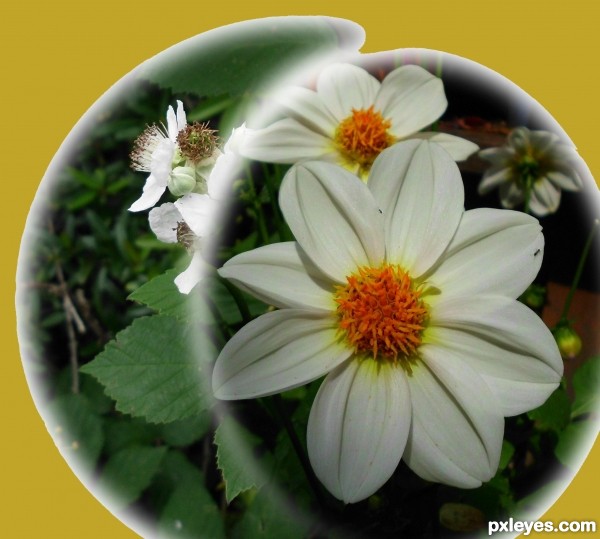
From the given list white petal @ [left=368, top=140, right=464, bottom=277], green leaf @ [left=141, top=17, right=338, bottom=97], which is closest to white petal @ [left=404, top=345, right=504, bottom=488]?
white petal @ [left=368, top=140, right=464, bottom=277]

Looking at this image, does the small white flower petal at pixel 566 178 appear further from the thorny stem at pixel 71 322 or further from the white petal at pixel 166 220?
the thorny stem at pixel 71 322

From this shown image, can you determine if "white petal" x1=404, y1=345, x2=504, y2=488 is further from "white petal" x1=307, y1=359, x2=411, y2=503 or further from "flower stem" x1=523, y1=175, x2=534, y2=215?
"flower stem" x1=523, y1=175, x2=534, y2=215

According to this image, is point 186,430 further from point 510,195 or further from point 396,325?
point 510,195

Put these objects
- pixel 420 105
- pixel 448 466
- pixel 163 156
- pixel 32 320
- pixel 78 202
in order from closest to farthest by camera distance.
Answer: pixel 448 466
pixel 163 156
pixel 420 105
pixel 32 320
pixel 78 202

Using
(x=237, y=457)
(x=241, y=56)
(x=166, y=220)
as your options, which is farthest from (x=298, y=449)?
(x=241, y=56)

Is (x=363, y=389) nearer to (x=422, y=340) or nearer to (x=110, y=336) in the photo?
(x=422, y=340)

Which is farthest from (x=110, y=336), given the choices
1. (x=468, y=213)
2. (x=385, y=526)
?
(x=468, y=213)
